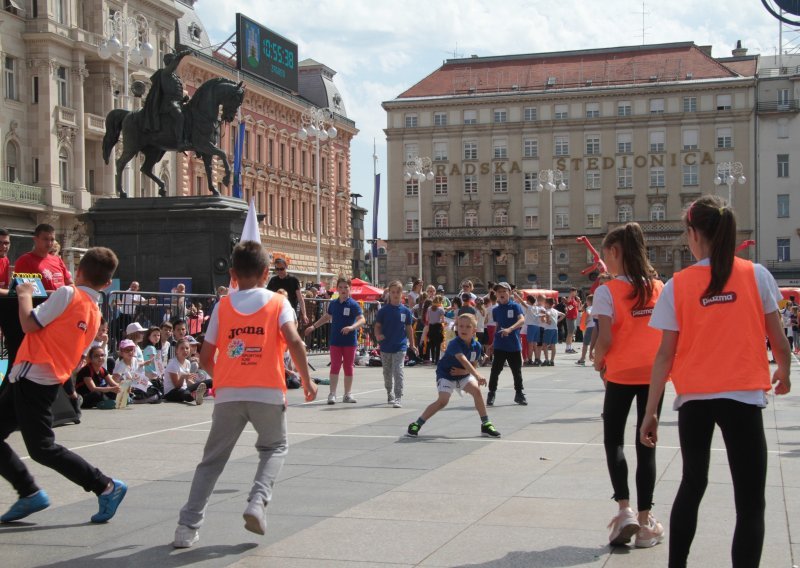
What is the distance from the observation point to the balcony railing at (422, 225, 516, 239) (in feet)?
316

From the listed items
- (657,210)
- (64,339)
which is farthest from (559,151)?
(64,339)

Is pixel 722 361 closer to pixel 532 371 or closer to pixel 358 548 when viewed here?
pixel 358 548

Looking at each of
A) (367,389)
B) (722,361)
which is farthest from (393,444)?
(367,389)

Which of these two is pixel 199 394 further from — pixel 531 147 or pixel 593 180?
pixel 531 147

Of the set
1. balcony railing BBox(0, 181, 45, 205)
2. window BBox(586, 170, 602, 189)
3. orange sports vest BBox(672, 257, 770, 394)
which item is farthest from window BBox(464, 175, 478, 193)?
orange sports vest BBox(672, 257, 770, 394)

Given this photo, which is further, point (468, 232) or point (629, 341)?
point (468, 232)

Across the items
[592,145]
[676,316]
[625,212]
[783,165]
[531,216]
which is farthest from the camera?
[531,216]

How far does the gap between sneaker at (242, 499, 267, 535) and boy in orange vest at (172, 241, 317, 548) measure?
15 millimetres

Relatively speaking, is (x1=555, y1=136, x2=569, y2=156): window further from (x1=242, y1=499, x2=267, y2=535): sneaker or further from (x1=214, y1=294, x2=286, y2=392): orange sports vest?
(x1=242, y1=499, x2=267, y2=535): sneaker

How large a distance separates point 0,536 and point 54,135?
1752 inches

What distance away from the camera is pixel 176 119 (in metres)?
23.0

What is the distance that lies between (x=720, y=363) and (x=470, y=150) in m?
94.2

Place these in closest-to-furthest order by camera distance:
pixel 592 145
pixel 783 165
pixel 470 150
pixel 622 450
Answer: pixel 622 450 → pixel 783 165 → pixel 592 145 → pixel 470 150

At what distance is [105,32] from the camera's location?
51281 mm
